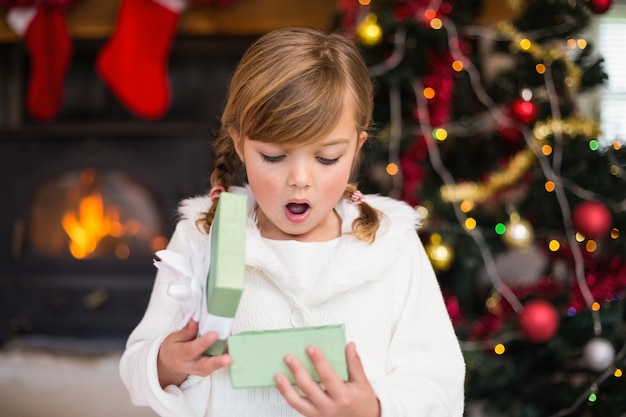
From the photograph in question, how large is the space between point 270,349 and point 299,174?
202mm

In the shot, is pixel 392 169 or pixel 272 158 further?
pixel 392 169

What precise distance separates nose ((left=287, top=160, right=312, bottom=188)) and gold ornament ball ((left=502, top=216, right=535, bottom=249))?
3.22 ft

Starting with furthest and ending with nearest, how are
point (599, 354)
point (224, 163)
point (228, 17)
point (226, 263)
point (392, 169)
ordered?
point (228, 17) < point (392, 169) < point (599, 354) < point (224, 163) < point (226, 263)

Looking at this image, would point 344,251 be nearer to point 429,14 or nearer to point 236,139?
point 236,139

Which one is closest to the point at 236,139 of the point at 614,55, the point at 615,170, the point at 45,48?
the point at 615,170

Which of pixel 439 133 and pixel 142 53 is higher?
pixel 142 53

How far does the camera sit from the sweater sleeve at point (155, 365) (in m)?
0.90

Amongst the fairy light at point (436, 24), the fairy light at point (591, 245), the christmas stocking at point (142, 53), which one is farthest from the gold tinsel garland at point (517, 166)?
the christmas stocking at point (142, 53)

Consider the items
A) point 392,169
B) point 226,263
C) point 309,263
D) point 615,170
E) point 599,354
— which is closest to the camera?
point 226,263

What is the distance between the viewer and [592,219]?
65.2 inches

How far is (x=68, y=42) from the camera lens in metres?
2.23

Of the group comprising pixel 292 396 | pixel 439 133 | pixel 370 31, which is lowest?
pixel 292 396

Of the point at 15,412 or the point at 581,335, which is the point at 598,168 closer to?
the point at 581,335

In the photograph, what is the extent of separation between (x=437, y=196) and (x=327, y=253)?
2.86 ft
